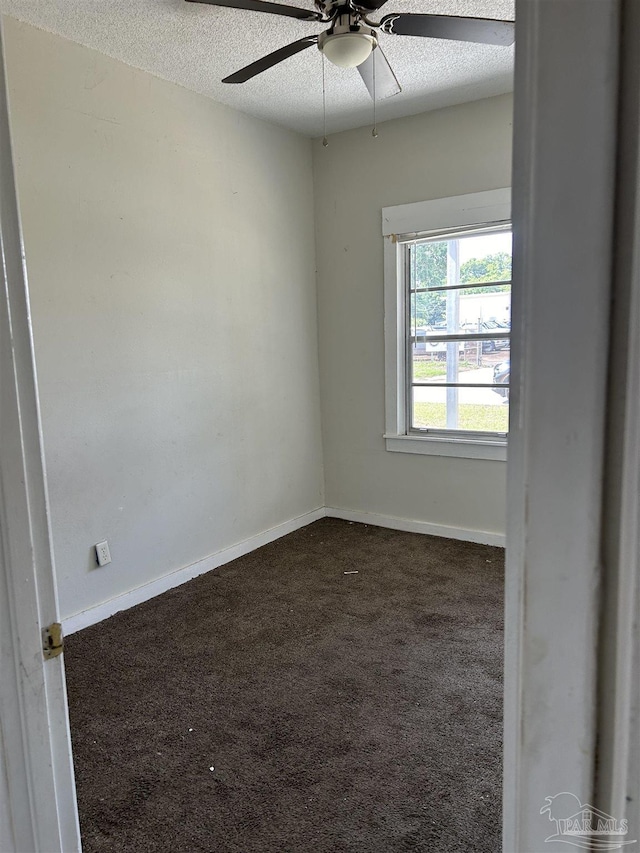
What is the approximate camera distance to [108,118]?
276 centimetres

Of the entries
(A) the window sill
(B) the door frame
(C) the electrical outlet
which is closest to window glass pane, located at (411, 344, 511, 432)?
(A) the window sill

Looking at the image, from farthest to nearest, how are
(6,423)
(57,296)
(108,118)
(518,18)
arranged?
1. (108,118)
2. (57,296)
3. (6,423)
4. (518,18)

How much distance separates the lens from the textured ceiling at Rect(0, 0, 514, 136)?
2336 millimetres

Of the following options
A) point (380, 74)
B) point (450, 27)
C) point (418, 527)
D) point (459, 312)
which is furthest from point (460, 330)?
point (450, 27)

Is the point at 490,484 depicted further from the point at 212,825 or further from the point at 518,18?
the point at 518,18

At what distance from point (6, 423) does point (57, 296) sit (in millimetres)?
2057

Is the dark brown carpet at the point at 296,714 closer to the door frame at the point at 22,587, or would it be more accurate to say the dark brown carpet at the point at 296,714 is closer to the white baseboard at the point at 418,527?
the white baseboard at the point at 418,527

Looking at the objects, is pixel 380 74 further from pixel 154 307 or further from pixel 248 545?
pixel 248 545

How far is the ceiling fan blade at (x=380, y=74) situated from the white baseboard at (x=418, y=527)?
2.58m

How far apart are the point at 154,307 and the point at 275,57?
4.39 feet

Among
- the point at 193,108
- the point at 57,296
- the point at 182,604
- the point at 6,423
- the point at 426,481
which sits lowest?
the point at 182,604

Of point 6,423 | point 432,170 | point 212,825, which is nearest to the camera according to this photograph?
point 6,423

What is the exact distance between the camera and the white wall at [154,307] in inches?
101

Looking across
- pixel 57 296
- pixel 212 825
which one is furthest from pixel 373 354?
pixel 212 825
